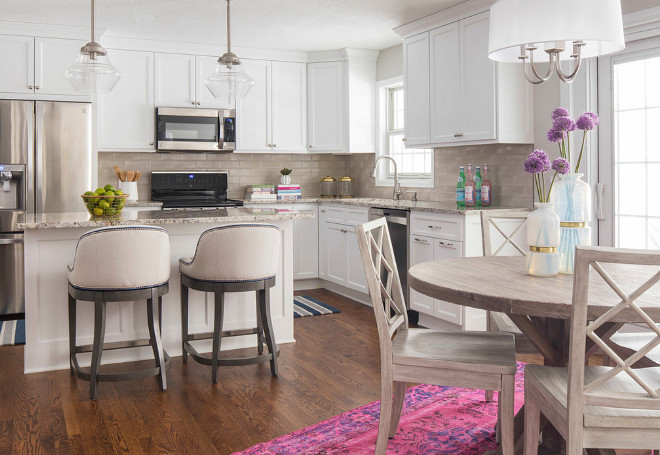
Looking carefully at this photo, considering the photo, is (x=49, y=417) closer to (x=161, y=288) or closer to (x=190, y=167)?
(x=161, y=288)

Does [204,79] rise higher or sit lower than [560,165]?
higher

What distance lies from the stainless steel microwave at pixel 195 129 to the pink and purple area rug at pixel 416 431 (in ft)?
12.0

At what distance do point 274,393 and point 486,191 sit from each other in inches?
91.7

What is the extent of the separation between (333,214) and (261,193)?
2.56ft

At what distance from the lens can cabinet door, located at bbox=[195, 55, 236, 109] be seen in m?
6.12

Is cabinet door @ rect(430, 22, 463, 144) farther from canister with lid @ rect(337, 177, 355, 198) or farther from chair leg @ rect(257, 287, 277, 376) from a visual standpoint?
chair leg @ rect(257, 287, 277, 376)

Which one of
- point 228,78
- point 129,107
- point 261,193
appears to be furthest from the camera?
point 261,193

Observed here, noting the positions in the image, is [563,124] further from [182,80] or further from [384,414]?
[182,80]

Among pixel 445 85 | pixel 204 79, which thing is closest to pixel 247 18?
pixel 204 79

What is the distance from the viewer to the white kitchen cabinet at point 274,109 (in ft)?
20.9

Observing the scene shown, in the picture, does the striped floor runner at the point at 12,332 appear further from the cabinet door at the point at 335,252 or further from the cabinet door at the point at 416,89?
the cabinet door at the point at 416,89

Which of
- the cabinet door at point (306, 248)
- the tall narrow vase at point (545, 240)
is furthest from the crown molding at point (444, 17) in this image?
the tall narrow vase at point (545, 240)

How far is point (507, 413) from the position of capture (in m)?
2.17

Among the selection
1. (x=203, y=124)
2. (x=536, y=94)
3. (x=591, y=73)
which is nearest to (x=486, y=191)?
(x=536, y=94)
